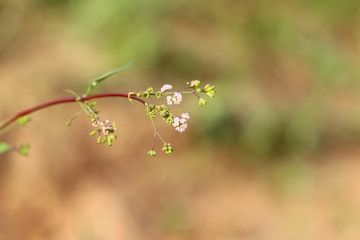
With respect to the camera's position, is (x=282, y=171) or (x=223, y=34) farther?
(x=223, y=34)

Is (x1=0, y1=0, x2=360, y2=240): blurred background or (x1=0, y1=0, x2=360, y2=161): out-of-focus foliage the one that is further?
(x1=0, y1=0, x2=360, y2=161): out-of-focus foliage

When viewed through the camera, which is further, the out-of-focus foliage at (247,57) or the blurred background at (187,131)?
the out-of-focus foliage at (247,57)

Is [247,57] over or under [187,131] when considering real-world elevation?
over

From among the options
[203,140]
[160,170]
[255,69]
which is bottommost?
[160,170]

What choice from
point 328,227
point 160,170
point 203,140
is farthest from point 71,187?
point 328,227

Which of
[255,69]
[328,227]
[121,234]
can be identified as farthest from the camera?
[255,69]

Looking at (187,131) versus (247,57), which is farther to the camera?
(247,57)

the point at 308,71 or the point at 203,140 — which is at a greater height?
the point at 308,71

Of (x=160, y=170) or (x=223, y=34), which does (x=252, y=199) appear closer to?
(x=160, y=170)
